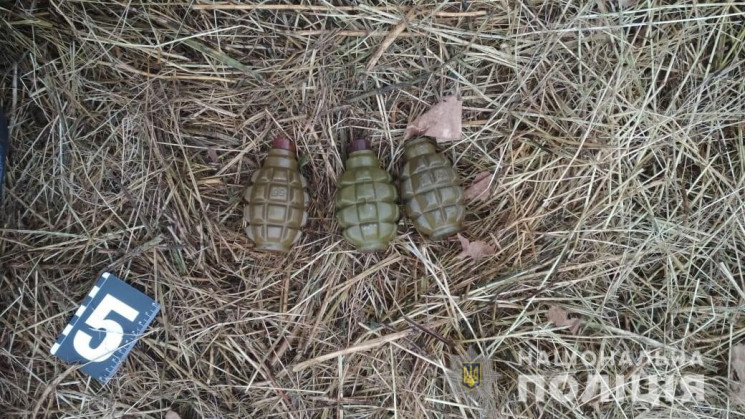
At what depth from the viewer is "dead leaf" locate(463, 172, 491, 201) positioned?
3.43m

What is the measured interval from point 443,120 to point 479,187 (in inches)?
19.3

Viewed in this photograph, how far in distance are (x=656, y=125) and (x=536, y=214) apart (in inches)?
36.5

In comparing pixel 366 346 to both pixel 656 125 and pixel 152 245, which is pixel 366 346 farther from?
pixel 656 125

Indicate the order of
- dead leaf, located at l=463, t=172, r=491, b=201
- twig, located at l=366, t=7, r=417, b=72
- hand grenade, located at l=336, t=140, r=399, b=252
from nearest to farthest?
hand grenade, located at l=336, t=140, r=399, b=252, twig, located at l=366, t=7, r=417, b=72, dead leaf, located at l=463, t=172, r=491, b=201

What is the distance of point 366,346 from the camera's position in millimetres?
3348

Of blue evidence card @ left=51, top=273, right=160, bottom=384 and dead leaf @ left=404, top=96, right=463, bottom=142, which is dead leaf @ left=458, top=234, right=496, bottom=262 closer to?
dead leaf @ left=404, top=96, right=463, bottom=142

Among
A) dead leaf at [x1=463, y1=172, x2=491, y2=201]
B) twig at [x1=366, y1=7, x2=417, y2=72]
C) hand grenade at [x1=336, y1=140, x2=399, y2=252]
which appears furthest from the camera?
dead leaf at [x1=463, y1=172, x2=491, y2=201]

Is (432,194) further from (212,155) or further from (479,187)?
(212,155)

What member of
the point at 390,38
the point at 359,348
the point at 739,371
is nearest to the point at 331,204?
the point at 359,348

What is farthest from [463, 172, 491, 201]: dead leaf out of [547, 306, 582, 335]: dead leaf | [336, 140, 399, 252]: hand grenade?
[547, 306, 582, 335]: dead leaf

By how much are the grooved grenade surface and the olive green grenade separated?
0.27 m

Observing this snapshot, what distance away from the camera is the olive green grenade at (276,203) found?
3.19m

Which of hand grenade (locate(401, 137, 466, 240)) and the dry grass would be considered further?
the dry grass

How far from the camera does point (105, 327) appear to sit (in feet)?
11.0
